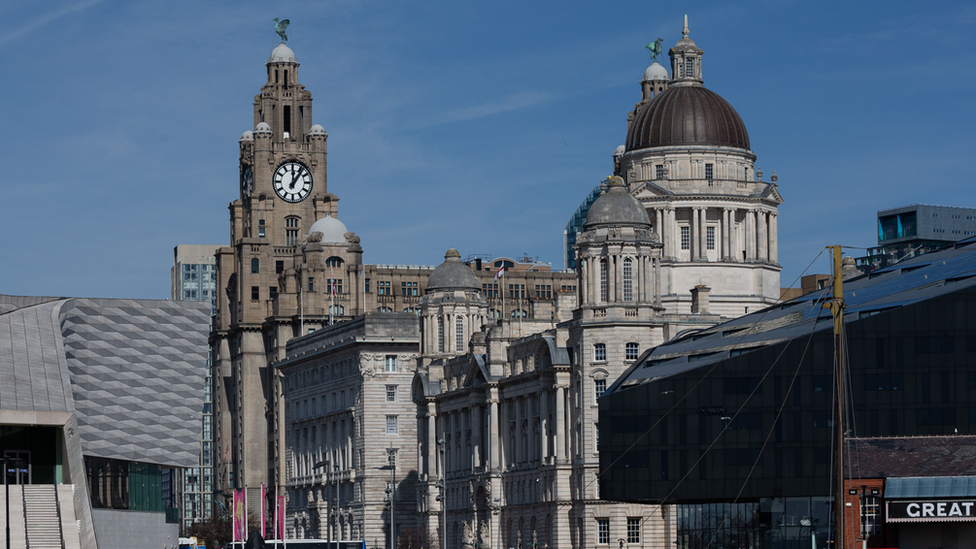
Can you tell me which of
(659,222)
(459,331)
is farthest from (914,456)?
(459,331)

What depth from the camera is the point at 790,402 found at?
12256 cm

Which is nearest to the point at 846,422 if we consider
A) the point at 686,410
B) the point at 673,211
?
the point at 686,410

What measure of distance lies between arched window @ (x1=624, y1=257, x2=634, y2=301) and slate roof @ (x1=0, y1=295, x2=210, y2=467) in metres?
37.3

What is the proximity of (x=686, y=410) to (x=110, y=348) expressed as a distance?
3868cm

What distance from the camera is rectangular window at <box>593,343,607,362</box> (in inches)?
6132

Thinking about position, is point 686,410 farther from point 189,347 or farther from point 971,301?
point 189,347

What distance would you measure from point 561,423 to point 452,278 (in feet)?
115

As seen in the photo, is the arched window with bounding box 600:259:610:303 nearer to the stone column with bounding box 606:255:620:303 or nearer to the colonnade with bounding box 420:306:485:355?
the stone column with bounding box 606:255:620:303

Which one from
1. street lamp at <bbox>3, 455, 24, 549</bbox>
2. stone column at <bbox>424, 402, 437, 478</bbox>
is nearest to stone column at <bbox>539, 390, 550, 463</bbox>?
stone column at <bbox>424, 402, 437, 478</bbox>

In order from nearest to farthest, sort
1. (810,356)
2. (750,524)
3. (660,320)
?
(810,356) < (750,524) < (660,320)

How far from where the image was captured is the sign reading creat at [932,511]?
108750mm

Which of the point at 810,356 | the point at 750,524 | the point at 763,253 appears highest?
the point at 763,253

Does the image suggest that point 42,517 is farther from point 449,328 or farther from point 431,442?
point 449,328

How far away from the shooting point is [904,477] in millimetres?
112750
